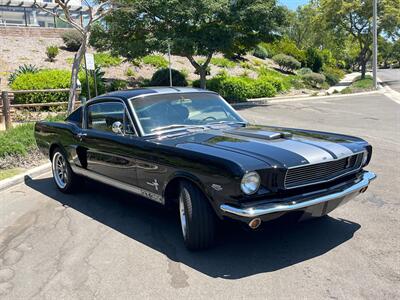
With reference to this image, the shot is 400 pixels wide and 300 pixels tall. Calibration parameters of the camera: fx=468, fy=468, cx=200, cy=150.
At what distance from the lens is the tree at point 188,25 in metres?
20.0

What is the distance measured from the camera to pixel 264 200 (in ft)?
13.0

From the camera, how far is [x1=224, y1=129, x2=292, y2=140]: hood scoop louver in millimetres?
4773

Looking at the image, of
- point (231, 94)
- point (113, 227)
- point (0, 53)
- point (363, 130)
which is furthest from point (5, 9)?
point (113, 227)

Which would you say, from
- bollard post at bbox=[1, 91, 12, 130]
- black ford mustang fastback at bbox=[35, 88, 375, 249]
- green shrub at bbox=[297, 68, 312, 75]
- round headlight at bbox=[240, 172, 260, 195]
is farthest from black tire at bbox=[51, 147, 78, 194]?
green shrub at bbox=[297, 68, 312, 75]

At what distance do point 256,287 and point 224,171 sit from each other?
3.17ft

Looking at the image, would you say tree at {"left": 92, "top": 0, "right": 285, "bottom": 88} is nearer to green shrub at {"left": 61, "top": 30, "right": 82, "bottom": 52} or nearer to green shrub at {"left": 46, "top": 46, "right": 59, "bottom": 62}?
green shrub at {"left": 46, "top": 46, "right": 59, "bottom": 62}

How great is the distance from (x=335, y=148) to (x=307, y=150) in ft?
1.28

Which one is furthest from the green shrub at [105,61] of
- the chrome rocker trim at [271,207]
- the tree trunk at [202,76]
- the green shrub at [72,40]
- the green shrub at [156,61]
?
the chrome rocker trim at [271,207]

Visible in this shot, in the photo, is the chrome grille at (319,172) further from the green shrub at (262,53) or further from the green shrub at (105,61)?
the green shrub at (262,53)

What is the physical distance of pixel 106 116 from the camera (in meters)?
5.86

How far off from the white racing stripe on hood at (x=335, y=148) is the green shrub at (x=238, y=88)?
64.6 ft

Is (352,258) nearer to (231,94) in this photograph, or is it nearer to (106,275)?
(106,275)

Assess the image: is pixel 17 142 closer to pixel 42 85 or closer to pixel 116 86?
pixel 42 85

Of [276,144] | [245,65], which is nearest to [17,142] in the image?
[276,144]
